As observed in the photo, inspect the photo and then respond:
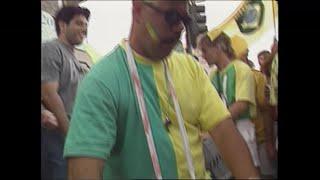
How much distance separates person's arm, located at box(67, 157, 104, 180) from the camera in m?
1.85

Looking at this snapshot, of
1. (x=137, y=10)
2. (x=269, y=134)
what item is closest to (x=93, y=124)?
(x=137, y=10)

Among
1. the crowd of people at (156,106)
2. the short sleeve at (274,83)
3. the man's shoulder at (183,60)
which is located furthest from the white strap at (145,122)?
the short sleeve at (274,83)

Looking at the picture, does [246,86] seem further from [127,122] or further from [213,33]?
[127,122]

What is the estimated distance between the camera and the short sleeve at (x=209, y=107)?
1952 millimetres

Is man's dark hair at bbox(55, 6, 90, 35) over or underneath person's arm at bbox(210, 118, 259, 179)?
over

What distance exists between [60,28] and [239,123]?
723mm

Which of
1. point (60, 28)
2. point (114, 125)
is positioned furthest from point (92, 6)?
point (114, 125)

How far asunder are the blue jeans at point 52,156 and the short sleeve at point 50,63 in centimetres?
18

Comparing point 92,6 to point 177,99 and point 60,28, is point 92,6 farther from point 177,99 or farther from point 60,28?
point 177,99

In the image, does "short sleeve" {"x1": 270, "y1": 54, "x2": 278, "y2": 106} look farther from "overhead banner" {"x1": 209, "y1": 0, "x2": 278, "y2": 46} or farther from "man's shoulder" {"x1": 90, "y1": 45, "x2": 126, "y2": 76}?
"man's shoulder" {"x1": 90, "y1": 45, "x2": 126, "y2": 76}

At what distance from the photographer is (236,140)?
77.1 inches

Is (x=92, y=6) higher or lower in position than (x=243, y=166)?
higher

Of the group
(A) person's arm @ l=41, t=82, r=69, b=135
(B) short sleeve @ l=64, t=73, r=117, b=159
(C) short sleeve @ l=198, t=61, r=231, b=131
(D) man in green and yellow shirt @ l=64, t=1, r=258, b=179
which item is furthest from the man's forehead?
(A) person's arm @ l=41, t=82, r=69, b=135

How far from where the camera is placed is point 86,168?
73.1 inches
